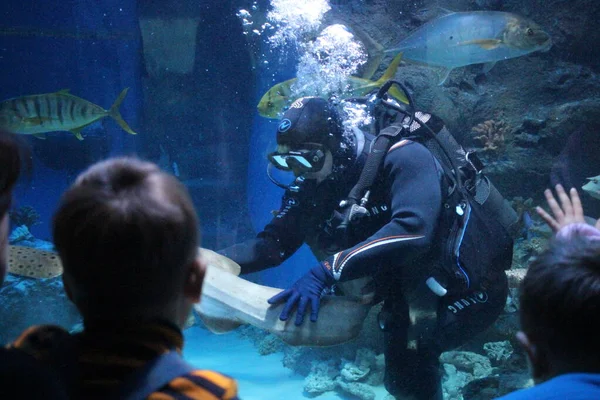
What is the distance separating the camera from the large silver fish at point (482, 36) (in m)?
3.89

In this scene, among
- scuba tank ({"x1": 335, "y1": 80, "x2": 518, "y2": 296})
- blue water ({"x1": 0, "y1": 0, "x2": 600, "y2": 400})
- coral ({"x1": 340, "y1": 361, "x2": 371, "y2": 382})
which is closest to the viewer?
scuba tank ({"x1": 335, "y1": 80, "x2": 518, "y2": 296})

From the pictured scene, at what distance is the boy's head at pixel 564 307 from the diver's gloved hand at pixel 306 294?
4.43 feet

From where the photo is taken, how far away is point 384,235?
2.44 metres

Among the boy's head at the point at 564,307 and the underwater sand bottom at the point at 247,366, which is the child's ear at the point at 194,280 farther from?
the underwater sand bottom at the point at 247,366

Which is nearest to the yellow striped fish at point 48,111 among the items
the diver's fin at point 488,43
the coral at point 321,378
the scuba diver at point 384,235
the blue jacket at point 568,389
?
the scuba diver at point 384,235

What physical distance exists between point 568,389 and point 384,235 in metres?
1.43

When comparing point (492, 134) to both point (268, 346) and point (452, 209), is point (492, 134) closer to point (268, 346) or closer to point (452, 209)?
point (452, 209)

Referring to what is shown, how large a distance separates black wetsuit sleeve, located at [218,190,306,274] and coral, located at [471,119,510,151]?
155 inches

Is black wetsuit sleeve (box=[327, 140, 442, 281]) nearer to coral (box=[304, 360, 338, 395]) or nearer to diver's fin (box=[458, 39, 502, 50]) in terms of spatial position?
diver's fin (box=[458, 39, 502, 50])

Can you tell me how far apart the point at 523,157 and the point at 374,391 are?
3799 millimetres

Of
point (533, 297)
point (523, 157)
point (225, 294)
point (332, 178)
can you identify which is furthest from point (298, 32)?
point (533, 297)

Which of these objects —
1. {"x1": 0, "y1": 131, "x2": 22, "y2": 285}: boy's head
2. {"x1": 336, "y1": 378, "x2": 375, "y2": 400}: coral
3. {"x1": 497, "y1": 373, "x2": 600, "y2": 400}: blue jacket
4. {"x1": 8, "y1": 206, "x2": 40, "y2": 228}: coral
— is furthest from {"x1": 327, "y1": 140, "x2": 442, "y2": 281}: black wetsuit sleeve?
{"x1": 8, "y1": 206, "x2": 40, "y2": 228}: coral

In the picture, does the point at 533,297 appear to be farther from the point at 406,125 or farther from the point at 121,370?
the point at 406,125

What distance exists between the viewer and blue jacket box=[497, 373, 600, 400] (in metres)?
1.02
